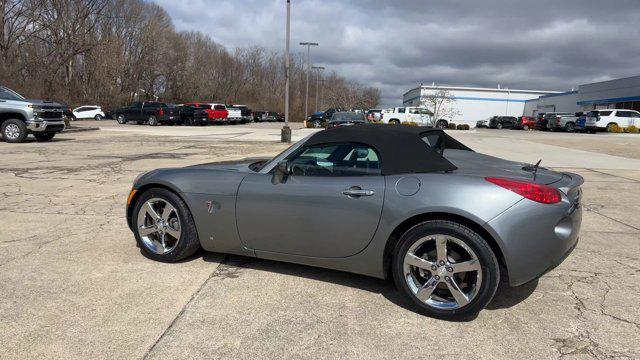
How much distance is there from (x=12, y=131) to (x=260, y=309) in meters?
17.5

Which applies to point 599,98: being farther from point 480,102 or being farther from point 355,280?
point 355,280

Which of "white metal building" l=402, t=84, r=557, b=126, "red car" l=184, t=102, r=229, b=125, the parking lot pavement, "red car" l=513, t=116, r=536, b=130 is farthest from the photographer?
"white metal building" l=402, t=84, r=557, b=126

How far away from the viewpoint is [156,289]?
3.69m

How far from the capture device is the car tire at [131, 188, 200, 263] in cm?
416

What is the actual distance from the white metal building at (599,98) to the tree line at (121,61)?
3862 centimetres

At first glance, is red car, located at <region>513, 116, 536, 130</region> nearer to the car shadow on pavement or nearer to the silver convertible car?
the silver convertible car

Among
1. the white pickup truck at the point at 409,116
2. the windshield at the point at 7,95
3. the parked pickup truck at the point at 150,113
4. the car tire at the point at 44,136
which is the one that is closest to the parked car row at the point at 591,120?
the white pickup truck at the point at 409,116

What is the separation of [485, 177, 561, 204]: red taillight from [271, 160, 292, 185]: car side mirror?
61.7 inches

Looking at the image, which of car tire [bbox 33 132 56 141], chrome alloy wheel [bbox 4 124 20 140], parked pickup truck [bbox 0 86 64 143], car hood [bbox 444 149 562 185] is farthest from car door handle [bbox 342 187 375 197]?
car tire [bbox 33 132 56 141]

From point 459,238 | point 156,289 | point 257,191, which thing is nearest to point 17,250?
point 156,289

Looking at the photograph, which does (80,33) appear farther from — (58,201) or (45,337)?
(45,337)

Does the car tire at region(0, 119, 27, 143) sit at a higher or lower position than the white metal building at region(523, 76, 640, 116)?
lower

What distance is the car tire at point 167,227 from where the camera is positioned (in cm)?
416

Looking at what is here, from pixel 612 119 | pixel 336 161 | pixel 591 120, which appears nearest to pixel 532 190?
pixel 336 161
